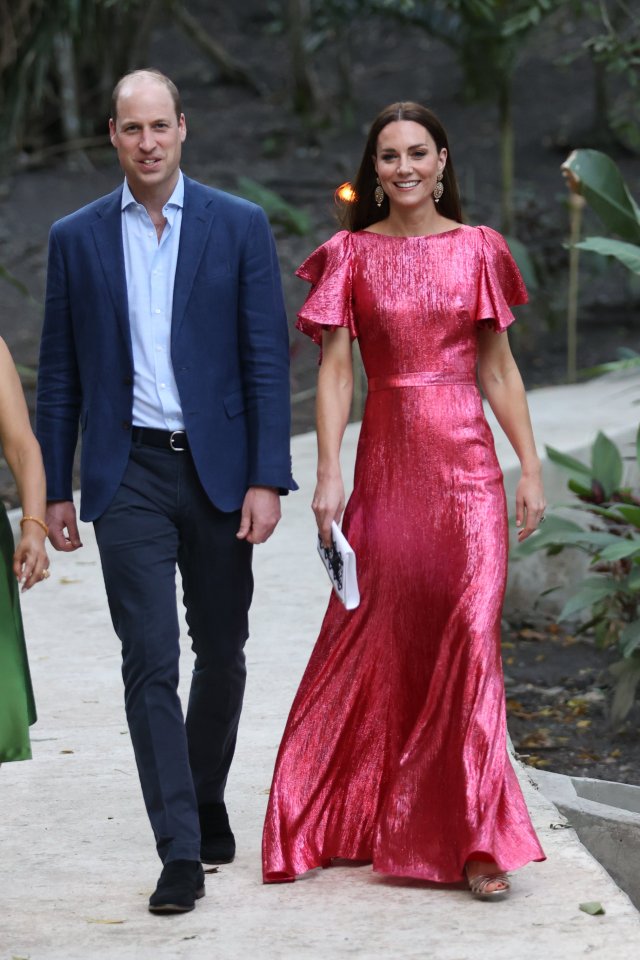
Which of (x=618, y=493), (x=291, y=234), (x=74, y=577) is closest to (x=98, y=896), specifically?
(x=618, y=493)

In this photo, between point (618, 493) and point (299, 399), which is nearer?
point (618, 493)

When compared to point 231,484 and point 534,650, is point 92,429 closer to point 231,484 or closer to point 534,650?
point 231,484

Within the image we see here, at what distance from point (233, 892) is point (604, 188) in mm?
3303

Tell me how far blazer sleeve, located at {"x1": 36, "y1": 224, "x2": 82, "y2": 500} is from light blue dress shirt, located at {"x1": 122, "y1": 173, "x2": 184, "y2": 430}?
18cm

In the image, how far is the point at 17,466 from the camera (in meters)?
3.59

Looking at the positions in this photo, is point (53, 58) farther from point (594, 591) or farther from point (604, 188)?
point (594, 591)

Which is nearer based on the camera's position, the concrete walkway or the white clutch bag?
the concrete walkway

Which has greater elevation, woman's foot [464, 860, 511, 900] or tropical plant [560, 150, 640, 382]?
tropical plant [560, 150, 640, 382]

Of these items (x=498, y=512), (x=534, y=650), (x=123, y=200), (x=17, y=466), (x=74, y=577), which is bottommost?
(x=534, y=650)

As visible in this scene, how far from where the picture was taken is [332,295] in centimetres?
401

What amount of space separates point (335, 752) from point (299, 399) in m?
8.92

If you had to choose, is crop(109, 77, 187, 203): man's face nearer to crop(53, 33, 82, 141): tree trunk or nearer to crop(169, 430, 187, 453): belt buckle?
crop(169, 430, 187, 453): belt buckle

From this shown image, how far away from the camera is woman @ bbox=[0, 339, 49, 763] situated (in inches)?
135

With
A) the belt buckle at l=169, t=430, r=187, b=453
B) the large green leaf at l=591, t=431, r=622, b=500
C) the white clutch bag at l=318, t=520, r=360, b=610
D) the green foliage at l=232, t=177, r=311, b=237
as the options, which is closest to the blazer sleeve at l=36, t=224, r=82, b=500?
the belt buckle at l=169, t=430, r=187, b=453
